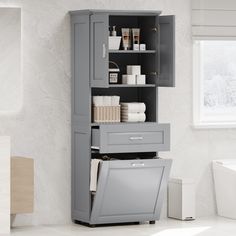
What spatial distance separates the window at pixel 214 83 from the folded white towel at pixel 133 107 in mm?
866

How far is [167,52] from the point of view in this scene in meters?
7.84

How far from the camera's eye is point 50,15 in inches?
312

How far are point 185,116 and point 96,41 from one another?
1460 mm

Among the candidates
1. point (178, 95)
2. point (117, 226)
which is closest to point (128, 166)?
point (117, 226)

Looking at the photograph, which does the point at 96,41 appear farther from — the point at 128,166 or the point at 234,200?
the point at 234,200

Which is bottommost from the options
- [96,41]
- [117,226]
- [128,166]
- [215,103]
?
[117,226]

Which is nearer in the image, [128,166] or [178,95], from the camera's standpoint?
[128,166]

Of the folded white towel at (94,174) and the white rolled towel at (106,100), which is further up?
the white rolled towel at (106,100)

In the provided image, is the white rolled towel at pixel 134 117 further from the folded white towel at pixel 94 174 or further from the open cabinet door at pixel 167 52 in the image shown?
the folded white towel at pixel 94 174

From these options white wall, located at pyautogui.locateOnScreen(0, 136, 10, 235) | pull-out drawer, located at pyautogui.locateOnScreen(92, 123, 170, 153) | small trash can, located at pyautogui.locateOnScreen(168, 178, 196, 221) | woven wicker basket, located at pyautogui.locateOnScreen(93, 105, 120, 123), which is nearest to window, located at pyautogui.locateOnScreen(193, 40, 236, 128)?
small trash can, located at pyautogui.locateOnScreen(168, 178, 196, 221)

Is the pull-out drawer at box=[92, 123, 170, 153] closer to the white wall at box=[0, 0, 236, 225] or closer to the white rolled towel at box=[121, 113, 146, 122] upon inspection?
the white rolled towel at box=[121, 113, 146, 122]

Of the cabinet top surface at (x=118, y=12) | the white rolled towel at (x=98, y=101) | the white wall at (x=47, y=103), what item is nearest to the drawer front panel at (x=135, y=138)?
the white rolled towel at (x=98, y=101)

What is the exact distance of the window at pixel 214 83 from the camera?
8.61 m

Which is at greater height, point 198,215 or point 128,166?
point 128,166
